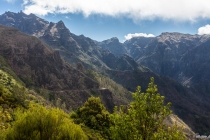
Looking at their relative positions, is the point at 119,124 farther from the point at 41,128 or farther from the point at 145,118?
the point at 41,128

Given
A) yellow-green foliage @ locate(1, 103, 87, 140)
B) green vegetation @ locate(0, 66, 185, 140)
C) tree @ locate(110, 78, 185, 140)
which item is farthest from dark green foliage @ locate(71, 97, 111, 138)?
yellow-green foliage @ locate(1, 103, 87, 140)

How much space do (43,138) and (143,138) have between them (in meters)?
8.12

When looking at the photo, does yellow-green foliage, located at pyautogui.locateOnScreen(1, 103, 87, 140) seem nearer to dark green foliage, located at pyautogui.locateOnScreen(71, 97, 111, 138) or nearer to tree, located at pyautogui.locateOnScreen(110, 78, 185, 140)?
tree, located at pyautogui.locateOnScreen(110, 78, 185, 140)

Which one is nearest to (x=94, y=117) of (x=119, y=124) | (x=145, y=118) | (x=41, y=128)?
(x=119, y=124)

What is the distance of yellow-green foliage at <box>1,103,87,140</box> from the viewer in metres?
15.7

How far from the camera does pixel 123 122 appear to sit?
18.5m

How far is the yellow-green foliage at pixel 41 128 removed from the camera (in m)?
15.7

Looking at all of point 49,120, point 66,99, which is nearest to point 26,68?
point 66,99

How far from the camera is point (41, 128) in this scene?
16547mm

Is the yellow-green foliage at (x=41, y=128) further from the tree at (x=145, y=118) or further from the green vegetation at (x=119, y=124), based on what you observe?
the tree at (x=145, y=118)

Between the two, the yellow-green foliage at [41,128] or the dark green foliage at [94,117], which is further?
the dark green foliage at [94,117]

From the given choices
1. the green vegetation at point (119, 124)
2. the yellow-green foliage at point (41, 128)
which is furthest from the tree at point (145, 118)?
the yellow-green foliage at point (41, 128)

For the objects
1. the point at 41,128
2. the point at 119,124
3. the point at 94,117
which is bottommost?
the point at 94,117

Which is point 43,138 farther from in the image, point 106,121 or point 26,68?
point 26,68
